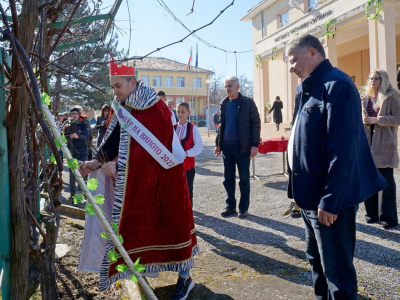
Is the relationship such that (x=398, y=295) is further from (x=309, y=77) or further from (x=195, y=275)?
(x=309, y=77)

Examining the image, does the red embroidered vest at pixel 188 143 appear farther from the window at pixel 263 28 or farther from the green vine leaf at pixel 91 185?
the window at pixel 263 28

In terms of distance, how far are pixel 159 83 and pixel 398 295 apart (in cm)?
5605

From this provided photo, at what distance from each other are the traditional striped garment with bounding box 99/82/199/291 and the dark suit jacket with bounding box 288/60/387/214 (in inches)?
49.2

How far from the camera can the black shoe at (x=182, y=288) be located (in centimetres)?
313

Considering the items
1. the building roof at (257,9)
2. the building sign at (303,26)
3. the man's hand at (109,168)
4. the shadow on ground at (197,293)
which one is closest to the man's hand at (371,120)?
the shadow on ground at (197,293)

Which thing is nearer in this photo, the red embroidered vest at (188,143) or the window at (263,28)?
the red embroidered vest at (188,143)

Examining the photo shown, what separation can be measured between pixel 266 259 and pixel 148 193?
5.50 ft

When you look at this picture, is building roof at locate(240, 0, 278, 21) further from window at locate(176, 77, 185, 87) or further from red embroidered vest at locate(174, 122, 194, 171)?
window at locate(176, 77, 185, 87)

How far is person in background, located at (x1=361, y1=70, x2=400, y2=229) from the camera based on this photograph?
4.84m

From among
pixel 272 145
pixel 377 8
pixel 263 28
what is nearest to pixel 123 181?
pixel 272 145

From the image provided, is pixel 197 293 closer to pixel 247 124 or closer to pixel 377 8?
pixel 247 124

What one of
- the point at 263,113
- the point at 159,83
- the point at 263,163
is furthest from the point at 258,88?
the point at 159,83

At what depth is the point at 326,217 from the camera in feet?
7.56

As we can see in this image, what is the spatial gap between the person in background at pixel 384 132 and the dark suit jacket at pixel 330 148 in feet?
8.60
